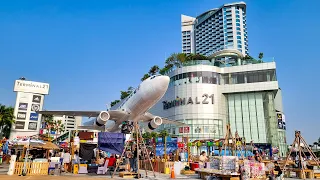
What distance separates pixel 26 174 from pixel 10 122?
151 feet

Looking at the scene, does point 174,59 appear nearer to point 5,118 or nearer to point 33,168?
point 5,118

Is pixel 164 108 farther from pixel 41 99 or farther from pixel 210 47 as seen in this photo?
pixel 210 47

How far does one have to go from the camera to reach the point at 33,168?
59.7 ft

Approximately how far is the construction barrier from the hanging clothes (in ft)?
12.5

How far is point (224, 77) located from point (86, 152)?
51.1 meters

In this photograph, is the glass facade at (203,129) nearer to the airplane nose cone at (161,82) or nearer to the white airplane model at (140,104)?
the white airplane model at (140,104)

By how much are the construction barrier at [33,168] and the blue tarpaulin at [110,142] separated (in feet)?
14.8

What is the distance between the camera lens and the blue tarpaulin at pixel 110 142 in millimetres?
18781

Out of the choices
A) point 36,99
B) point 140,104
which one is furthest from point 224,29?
point 140,104

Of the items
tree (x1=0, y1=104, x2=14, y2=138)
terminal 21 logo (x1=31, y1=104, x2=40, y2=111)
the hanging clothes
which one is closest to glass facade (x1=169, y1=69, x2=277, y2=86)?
tree (x1=0, y1=104, x2=14, y2=138)

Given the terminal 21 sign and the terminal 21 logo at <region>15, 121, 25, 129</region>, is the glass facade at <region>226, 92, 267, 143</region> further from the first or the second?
the terminal 21 logo at <region>15, 121, 25, 129</region>

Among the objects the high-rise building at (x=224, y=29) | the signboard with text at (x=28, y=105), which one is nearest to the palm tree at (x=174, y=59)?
the signboard with text at (x=28, y=105)

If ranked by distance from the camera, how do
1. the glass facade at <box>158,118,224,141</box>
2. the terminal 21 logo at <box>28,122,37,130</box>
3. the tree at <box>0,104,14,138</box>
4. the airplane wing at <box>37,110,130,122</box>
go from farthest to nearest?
1. the terminal 21 logo at <box>28,122,37,130</box>
2. the glass facade at <box>158,118,224,141</box>
3. the tree at <box>0,104,14,138</box>
4. the airplane wing at <box>37,110,130,122</box>

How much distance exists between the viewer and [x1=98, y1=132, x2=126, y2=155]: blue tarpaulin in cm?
1878
